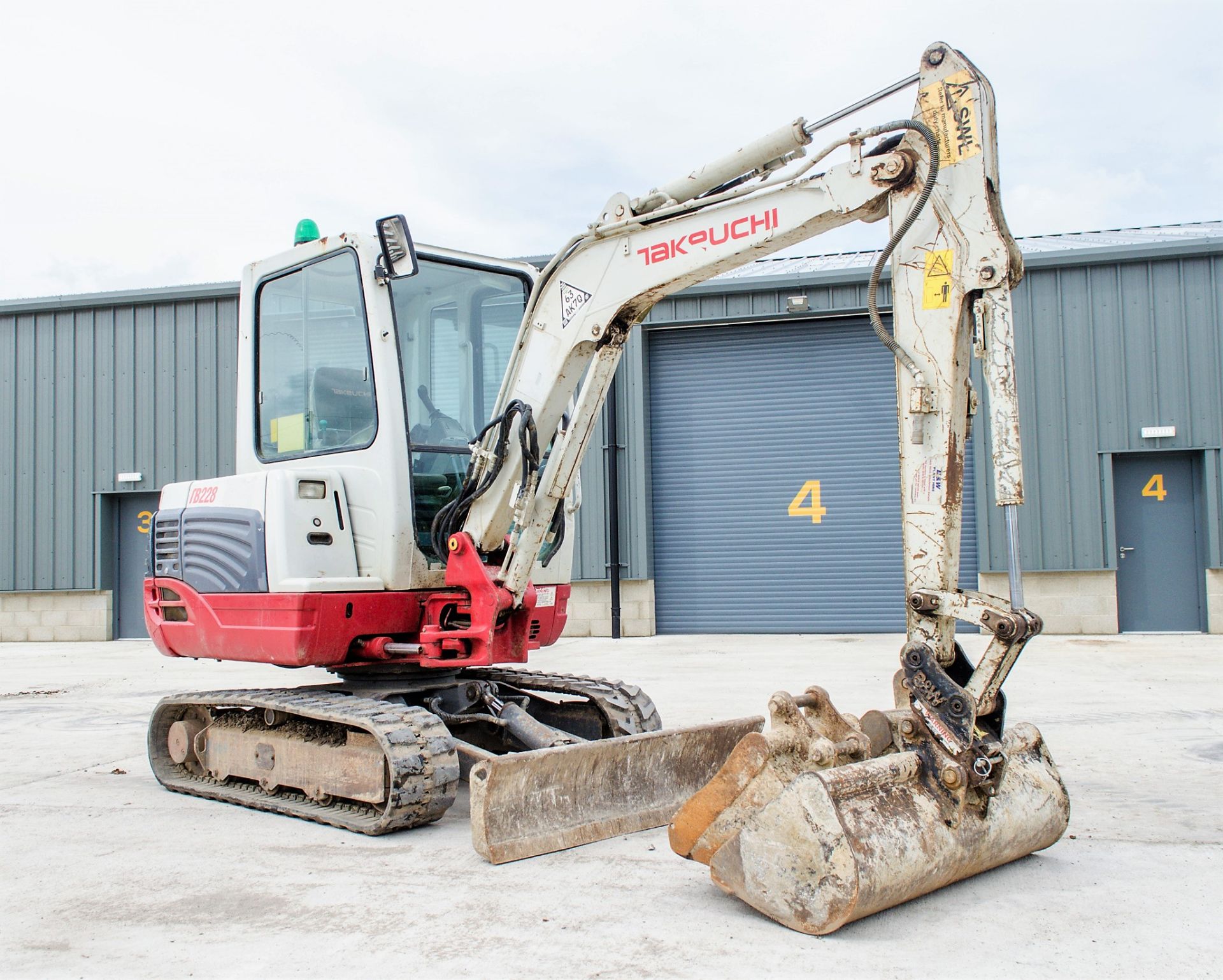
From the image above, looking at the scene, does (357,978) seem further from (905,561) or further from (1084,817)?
(1084,817)

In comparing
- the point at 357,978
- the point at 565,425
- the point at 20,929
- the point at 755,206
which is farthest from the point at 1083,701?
the point at 20,929

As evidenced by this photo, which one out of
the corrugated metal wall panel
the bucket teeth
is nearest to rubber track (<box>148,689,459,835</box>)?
the bucket teeth

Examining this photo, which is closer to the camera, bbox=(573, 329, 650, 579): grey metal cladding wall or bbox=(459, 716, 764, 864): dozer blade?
bbox=(459, 716, 764, 864): dozer blade

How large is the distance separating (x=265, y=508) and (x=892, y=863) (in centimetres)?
374

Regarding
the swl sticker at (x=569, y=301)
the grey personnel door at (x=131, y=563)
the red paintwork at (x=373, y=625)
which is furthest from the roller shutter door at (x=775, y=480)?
the swl sticker at (x=569, y=301)

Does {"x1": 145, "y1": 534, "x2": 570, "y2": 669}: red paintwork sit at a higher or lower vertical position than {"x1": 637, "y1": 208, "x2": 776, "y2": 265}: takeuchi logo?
lower

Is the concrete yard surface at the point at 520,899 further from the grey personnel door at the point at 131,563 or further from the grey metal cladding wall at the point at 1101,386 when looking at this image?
the grey personnel door at the point at 131,563

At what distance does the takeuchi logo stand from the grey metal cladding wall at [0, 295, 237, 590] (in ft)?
45.7

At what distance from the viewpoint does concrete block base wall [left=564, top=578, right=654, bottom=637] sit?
1631 cm

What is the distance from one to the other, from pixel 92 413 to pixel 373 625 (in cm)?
1466

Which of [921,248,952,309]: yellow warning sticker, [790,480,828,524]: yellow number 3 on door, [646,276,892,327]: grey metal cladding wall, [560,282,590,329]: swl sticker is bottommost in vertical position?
[790,480,828,524]: yellow number 3 on door

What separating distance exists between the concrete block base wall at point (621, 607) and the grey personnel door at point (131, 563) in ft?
24.4

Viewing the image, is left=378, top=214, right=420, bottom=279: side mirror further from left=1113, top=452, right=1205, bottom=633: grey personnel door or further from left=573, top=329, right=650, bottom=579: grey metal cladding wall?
left=1113, top=452, right=1205, bottom=633: grey personnel door

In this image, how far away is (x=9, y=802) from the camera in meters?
6.04
